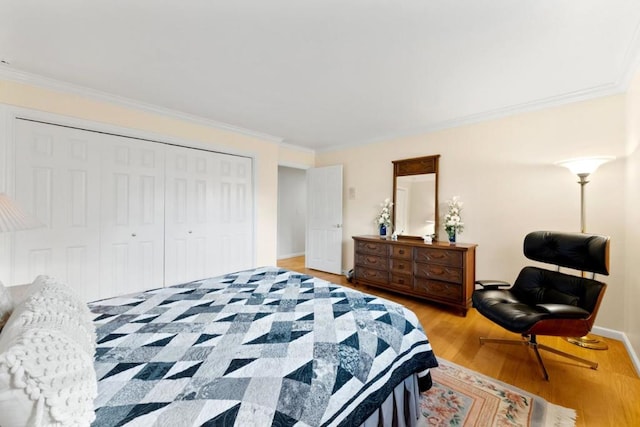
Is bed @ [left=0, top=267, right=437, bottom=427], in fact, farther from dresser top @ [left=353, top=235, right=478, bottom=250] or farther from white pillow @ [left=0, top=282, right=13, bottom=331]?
dresser top @ [left=353, top=235, right=478, bottom=250]

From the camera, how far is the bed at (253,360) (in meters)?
0.80

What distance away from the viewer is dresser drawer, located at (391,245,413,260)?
342cm

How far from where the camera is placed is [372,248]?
12.6 feet

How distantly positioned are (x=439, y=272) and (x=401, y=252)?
0.54 meters

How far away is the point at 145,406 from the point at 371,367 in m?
0.84

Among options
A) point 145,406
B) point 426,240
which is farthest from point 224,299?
point 426,240

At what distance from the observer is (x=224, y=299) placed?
1.71 metres

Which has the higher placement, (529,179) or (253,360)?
(529,179)

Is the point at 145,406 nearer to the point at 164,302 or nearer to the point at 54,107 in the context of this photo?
the point at 164,302

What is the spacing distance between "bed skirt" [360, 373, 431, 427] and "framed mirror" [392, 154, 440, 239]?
99.7 inches

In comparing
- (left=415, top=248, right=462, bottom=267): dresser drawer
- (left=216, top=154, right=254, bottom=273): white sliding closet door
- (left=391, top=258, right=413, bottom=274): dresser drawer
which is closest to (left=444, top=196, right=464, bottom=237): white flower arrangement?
(left=415, top=248, right=462, bottom=267): dresser drawer

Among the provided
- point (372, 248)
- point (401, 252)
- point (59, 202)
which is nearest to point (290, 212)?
point (372, 248)

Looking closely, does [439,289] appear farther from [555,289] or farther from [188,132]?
[188,132]

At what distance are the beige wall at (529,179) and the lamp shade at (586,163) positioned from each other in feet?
1.09
